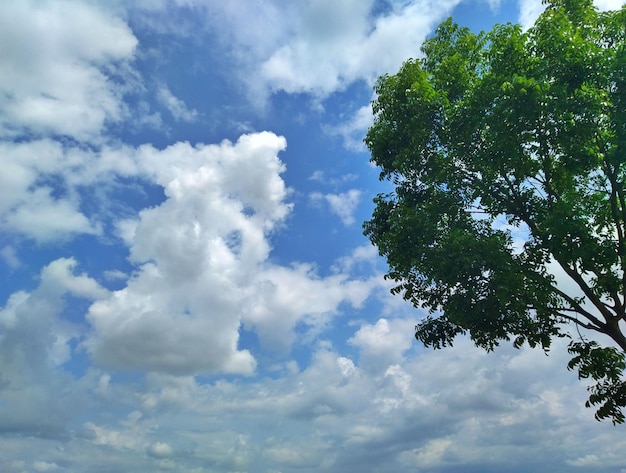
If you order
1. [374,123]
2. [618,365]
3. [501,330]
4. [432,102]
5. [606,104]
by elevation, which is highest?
[374,123]

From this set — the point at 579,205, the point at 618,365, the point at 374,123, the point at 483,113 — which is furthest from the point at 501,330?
the point at 374,123

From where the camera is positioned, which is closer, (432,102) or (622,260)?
(622,260)

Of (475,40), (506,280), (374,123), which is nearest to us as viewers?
(506,280)

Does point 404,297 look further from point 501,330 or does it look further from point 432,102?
point 432,102

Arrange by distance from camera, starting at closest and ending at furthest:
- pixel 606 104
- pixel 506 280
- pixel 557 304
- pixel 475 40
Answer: pixel 606 104 → pixel 506 280 → pixel 557 304 → pixel 475 40

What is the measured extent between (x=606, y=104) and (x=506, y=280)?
5492 millimetres

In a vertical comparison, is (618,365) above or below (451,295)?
below

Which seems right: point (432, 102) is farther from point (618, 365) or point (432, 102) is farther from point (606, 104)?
point (618, 365)

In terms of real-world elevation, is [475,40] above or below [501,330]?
above

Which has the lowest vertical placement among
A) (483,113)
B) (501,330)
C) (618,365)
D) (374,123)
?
(618,365)

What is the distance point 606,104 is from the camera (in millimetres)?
14070

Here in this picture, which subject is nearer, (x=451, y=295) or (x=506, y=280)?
(x=506, y=280)

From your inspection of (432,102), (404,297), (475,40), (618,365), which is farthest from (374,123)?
(618,365)

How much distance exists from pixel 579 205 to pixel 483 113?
4.31 meters
